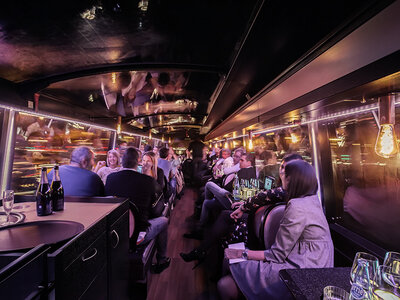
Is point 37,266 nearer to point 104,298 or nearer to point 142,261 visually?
point 104,298

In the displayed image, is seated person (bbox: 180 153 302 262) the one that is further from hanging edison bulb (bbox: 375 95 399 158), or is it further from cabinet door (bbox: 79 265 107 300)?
cabinet door (bbox: 79 265 107 300)

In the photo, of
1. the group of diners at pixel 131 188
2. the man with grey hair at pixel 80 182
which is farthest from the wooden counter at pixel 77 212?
the man with grey hair at pixel 80 182

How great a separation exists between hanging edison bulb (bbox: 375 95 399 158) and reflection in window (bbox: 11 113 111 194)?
4482 millimetres

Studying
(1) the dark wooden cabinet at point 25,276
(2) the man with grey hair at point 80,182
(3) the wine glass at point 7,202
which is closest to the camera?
(1) the dark wooden cabinet at point 25,276

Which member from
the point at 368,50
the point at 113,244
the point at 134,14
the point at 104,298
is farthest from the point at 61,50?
the point at 368,50

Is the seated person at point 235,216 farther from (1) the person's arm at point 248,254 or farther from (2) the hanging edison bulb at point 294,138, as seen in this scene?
(2) the hanging edison bulb at point 294,138

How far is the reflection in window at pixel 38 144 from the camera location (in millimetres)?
2763

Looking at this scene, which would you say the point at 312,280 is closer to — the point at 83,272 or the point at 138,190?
the point at 83,272

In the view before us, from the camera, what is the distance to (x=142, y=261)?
6.44ft

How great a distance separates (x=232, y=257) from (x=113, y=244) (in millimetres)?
1141

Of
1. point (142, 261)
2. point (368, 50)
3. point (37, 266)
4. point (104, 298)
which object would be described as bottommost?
point (142, 261)

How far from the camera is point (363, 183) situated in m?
3.17

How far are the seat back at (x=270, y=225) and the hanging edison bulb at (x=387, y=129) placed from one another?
1.15 meters

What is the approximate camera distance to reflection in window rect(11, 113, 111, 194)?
276 centimetres
